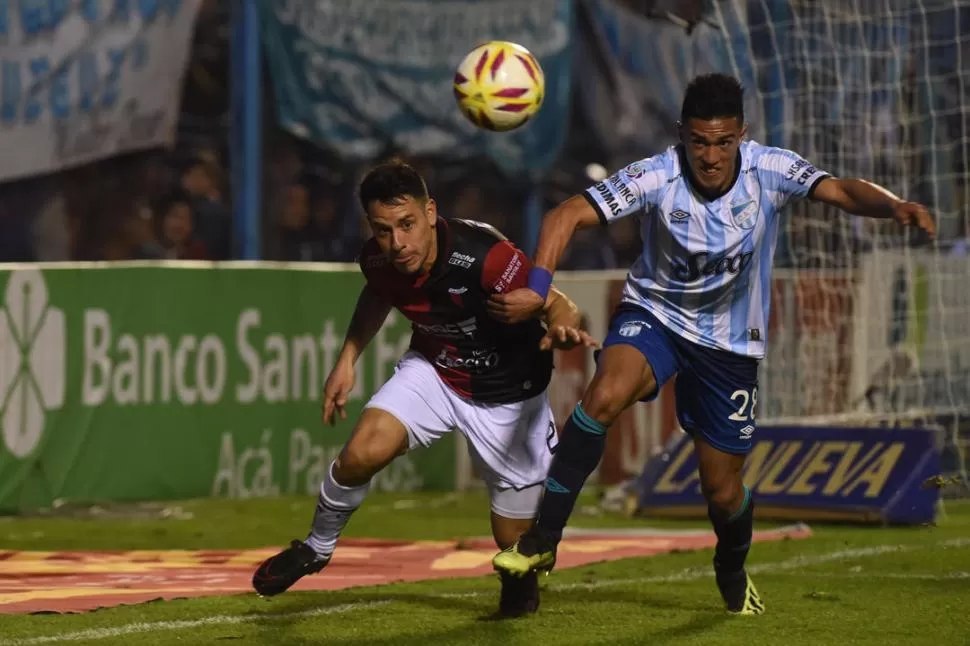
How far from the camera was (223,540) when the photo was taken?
36.0 feet

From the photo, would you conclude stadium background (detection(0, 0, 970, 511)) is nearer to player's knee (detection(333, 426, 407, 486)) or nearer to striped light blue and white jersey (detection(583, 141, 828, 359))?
striped light blue and white jersey (detection(583, 141, 828, 359))

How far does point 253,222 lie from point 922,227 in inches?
379

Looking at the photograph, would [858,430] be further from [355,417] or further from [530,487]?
[530,487]

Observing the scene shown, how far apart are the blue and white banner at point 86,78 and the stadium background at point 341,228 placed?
48 mm

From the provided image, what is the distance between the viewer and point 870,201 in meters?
6.73

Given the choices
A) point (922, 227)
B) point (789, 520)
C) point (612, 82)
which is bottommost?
point (789, 520)

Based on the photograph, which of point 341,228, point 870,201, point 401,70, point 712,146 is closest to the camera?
point 870,201

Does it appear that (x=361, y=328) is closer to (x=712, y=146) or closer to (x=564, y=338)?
(x=564, y=338)

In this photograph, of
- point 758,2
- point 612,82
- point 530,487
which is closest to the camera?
point 530,487

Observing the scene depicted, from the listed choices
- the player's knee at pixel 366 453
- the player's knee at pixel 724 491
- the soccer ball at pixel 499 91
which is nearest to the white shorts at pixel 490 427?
the player's knee at pixel 366 453

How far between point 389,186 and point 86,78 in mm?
7932

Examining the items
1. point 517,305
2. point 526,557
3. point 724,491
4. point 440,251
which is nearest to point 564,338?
point 517,305

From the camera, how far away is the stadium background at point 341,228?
12852 mm

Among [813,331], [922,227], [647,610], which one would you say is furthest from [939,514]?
[922,227]
